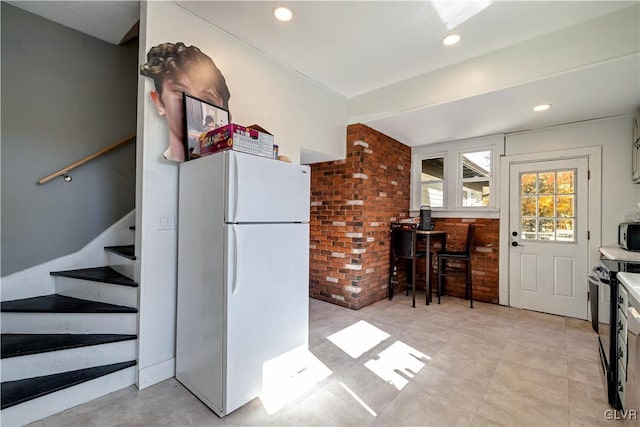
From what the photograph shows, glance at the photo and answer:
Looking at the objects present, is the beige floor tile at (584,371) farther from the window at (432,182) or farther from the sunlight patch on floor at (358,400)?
the window at (432,182)

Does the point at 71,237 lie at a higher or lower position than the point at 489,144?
lower

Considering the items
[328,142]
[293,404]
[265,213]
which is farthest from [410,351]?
[328,142]

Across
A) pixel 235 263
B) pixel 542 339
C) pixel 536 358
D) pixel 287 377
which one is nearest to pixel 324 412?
pixel 287 377

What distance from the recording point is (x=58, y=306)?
2.06 m

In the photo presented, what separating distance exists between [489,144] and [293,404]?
4.18m

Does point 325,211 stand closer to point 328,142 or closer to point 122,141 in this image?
point 328,142

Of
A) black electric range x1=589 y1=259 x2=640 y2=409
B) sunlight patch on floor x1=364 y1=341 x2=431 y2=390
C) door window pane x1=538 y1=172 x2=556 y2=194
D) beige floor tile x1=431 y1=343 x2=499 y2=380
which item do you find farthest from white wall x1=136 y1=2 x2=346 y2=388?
door window pane x1=538 y1=172 x2=556 y2=194

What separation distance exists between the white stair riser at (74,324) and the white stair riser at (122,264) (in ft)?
1.05

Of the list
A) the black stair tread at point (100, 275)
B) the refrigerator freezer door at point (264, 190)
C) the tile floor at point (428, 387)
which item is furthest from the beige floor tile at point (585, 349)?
the black stair tread at point (100, 275)

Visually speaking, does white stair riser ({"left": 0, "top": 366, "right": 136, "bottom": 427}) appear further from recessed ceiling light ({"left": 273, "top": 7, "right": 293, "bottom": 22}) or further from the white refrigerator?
recessed ceiling light ({"left": 273, "top": 7, "right": 293, "bottom": 22})

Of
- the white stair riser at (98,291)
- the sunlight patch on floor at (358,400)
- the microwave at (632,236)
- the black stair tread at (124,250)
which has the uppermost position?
the microwave at (632,236)

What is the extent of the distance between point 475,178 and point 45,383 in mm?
5057

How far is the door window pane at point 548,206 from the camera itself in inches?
139

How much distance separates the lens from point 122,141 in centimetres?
268
